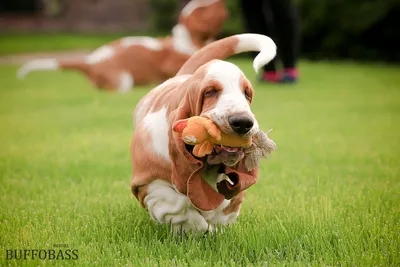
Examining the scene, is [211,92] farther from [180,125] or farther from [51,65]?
[51,65]

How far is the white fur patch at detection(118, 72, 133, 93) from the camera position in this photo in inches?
245

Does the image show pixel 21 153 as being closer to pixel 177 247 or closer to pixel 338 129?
pixel 177 247

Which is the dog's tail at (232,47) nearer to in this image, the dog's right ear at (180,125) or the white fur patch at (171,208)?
the dog's right ear at (180,125)

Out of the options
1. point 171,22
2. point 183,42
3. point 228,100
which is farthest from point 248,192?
point 171,22

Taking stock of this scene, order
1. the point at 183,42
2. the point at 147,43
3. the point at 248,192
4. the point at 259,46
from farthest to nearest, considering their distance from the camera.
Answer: the point at 147,43, the point at 183,42, the point at 248,192, the point at 259,46

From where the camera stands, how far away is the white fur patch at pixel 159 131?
6.13 ft

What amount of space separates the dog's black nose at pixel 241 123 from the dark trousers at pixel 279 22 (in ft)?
15.5

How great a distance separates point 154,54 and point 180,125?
4642mm

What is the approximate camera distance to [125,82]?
6.25m

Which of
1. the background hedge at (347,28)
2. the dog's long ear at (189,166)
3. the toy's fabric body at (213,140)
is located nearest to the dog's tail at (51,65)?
the dog's long ear at (189,166)

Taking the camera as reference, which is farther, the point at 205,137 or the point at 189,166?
the point at 189,166

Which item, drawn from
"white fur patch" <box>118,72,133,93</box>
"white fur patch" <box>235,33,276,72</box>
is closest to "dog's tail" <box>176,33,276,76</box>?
"white fur patch" <box>235,33,276,72</box>

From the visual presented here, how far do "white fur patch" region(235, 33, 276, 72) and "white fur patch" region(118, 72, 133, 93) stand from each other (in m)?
4.18

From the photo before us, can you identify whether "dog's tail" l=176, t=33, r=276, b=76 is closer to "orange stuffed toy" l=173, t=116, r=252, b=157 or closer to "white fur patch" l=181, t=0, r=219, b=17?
"orange stuffed toy" l=173, t=116, r=252, b=157
